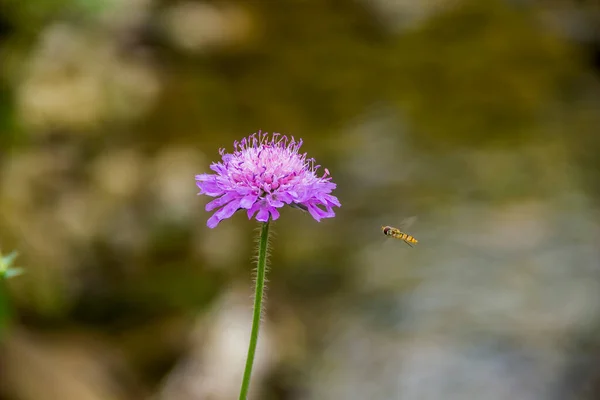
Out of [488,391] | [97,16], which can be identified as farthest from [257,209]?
[97,16]

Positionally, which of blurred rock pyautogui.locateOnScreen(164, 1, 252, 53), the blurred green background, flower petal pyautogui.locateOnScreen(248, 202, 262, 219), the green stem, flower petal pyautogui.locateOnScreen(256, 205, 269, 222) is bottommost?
the green stem

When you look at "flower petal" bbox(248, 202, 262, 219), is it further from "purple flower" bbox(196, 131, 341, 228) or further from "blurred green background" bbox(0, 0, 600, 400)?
"blurred green background" bbox(0, 0, 600, 400)

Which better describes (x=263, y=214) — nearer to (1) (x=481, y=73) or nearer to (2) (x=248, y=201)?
(2) (x=248, y=201)

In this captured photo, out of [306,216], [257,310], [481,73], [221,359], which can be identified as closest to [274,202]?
[257,310]

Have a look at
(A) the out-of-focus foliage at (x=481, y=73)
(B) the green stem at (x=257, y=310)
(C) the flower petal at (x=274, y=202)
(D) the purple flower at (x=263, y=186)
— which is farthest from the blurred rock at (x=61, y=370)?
(A) the out-of-focus foliage at (x=481, y=73)

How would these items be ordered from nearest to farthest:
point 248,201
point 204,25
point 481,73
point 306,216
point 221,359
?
point 248,201, point 221,359, point 306,216, point 481,73, point 204,25

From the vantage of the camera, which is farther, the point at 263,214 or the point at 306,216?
the point at 306,216

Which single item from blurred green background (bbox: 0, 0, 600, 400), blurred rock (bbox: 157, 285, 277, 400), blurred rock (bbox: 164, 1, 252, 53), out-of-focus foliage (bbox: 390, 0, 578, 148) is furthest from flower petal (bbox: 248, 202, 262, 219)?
blurred rock (bbox: 164, 1, 252, 53)

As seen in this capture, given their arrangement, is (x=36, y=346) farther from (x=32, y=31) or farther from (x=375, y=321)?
(x=32, y=31)
